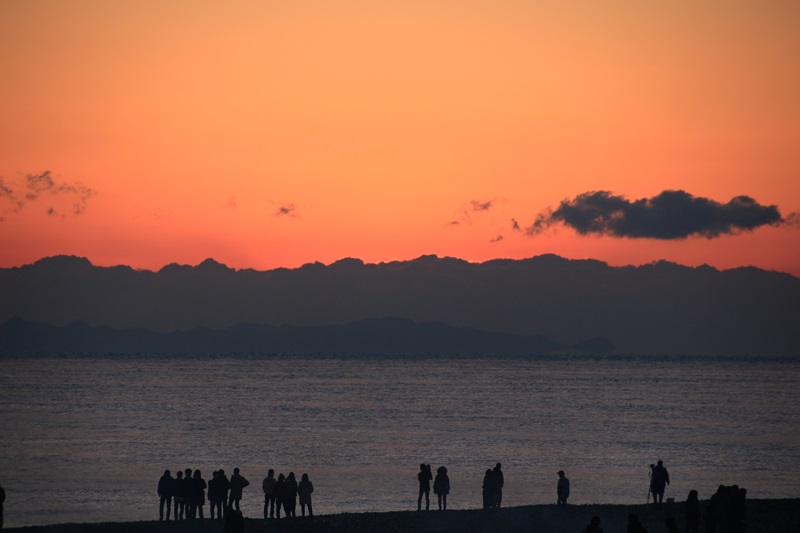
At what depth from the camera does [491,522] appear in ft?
103

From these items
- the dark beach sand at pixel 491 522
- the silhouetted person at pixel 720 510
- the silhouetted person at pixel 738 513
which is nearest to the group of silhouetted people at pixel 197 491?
the dark beach sand at pixel 491 522

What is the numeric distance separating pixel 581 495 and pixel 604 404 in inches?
3352

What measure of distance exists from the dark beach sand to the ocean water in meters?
8.98

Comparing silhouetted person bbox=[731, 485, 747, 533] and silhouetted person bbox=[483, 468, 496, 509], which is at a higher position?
silhouetted person bbox=[731, 485, 747, 533]

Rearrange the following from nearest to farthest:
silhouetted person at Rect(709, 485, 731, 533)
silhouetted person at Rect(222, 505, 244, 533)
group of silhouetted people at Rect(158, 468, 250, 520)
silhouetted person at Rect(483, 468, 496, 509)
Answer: silhouetted person at Rect(222, 505, 244, 533), silhouetted person at Rect(709, 485, 731, 533), group of silhouetted people at Rect(158, 468, 250, 520), silhouetted person at Rect(483, 468, 496, 509)

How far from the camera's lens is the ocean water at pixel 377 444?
1854 inches

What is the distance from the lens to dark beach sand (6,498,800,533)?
2970 cm

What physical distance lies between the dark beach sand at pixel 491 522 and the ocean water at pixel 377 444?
29.5 ft

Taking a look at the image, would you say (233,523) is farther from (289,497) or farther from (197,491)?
(289,497)

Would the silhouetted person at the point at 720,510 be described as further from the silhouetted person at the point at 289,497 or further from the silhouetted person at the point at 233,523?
the silhouetted person at the point at 289,497

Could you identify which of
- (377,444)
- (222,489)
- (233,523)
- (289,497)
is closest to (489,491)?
(289,497)

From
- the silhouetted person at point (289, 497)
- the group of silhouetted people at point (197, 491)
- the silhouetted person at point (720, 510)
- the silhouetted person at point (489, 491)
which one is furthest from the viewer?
the silhouetted person at point (489, 491)

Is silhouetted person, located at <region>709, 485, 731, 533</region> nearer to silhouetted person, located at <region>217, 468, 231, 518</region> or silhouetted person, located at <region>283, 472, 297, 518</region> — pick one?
silhouetted person, located at <region>283, 472, 297, 518</region>

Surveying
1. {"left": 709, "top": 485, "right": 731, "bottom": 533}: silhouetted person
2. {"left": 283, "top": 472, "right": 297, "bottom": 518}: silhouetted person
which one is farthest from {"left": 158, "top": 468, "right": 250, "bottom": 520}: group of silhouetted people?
{"left": 709, "top": 485, "right": 731, "bottom": 533}: silhouetted person
